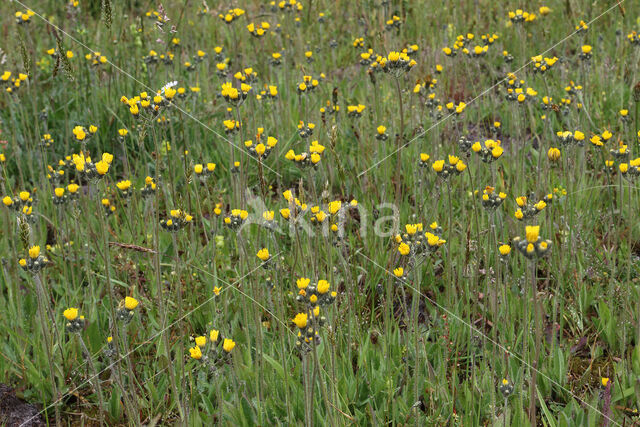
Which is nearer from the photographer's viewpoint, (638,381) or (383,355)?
(638,381)

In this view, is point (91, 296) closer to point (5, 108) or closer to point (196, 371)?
point (196, 371)

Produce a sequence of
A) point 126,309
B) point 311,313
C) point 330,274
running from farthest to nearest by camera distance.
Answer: point 330,274, point 126,309, point 311,313

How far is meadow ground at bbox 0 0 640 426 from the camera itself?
2127 mm

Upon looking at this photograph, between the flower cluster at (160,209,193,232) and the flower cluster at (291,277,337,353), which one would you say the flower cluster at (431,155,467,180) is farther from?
the flower cluster at (160,209,193,232)

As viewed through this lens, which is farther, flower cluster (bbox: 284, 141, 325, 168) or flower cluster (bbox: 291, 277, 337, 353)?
flower cluster (bbox: 284, 141, 325, 168)

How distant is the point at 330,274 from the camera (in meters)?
2.16

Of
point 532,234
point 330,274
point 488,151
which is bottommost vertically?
point 330,274

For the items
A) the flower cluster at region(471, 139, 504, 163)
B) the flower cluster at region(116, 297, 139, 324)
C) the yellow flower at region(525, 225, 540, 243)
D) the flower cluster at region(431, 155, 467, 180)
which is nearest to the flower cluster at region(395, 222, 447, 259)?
the flower cluster at region(431, 155, 467, 180)

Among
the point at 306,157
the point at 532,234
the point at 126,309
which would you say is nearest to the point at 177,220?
the point at 126,309

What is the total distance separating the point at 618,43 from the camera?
16.2ft

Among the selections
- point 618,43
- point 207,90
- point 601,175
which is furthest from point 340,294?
point 618,43

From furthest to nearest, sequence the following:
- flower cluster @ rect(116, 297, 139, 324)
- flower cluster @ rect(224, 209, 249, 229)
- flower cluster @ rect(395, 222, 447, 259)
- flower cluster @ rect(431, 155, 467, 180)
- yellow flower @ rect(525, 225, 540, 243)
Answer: flower cluster @ rect(431, 155, 467, 180) → flower cluster @ rect(224, 209, 249, 229) → flower cluster @ rect(395, 222, 447, 259) → flower cluster @ rect(116, 297, 139, 324) → yellow flower @ rect(525, 225, 540, 243)

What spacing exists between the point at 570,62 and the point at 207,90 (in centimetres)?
317

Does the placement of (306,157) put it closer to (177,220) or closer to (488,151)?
(177,220)
